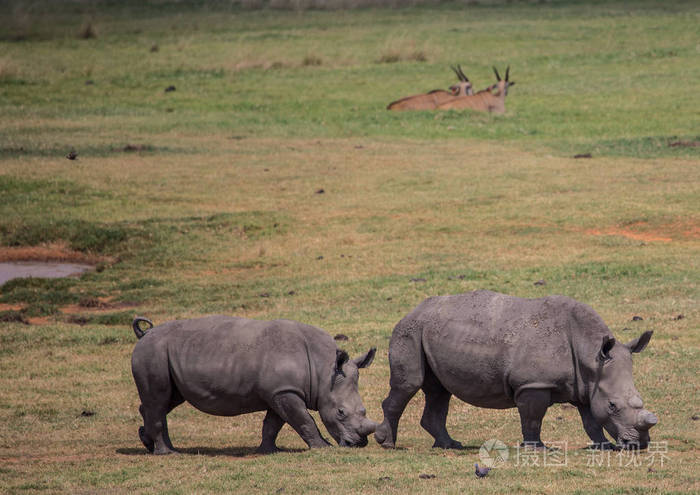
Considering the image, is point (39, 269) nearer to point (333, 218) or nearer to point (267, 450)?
point (333, 218)

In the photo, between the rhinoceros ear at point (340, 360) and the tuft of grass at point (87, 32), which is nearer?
the rhinoceros ear at point (340, 360)

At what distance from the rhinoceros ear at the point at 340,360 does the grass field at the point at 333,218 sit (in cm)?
72

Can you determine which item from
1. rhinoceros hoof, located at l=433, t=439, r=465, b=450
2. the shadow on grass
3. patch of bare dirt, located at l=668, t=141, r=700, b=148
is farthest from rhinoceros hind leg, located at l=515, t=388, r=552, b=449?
patch of bare dirt, located at l=668, t=141, r=700, b=148

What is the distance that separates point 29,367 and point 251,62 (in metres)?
28.5

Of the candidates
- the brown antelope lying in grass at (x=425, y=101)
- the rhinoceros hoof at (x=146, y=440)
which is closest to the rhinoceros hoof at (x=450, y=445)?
the rhinoceros hoof at (x=146, y=440)

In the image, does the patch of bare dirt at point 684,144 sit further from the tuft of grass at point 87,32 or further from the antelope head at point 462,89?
the tuft of grass at point 87,32

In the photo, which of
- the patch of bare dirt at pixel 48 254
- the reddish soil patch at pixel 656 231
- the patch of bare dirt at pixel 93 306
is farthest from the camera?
the patch of bare dirt at pixel 48 254

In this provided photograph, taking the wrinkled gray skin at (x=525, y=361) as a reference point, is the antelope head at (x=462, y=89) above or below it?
below

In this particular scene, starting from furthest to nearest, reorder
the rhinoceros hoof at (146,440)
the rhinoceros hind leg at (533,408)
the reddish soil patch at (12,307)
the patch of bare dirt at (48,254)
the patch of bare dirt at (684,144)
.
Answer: the patch of bare dirt at (684,144) → the patch of bare dirt at (48,254) → the reddish soil patch at (12,307) → the rhinoceros hoof at (146,440) → the rhinoceros hind leg at (533,408)

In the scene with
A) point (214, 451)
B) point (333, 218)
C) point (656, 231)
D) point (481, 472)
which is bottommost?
point (333, 218)

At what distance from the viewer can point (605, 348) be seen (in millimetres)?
9148

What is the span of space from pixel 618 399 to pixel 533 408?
667 mm

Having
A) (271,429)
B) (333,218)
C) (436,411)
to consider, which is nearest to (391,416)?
(436,411)

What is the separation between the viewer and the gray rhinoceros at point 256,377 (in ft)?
31.9
